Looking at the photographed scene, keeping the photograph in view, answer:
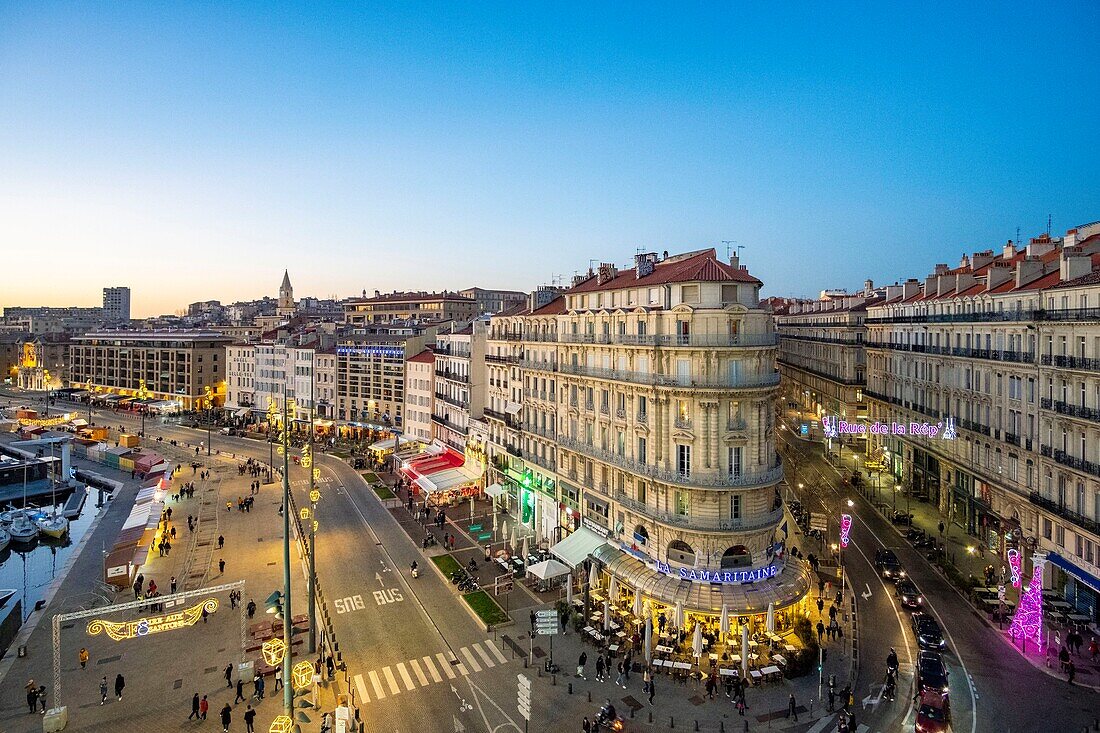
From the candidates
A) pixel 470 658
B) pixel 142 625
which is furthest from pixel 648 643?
pixel 142 625

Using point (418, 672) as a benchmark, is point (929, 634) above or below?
above

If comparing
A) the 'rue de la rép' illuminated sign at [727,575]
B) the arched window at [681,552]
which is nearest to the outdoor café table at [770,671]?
the 'rue de la rép' illuminated sign at [727,575]

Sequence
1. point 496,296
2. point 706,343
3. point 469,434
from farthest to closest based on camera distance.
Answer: point 496,296 → point 469,434 → point 706,343

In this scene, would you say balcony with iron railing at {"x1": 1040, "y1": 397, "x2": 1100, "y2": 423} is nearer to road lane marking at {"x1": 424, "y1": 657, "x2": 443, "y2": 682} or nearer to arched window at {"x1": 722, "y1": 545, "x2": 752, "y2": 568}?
arched window at {"x1": 722, "y1": 545, "x2": 752, "y2": 568}

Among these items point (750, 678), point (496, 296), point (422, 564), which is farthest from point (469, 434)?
point (496, 296)

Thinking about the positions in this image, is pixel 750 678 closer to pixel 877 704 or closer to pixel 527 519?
pixel 877 704

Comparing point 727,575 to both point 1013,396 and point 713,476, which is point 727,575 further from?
point 1013,396
